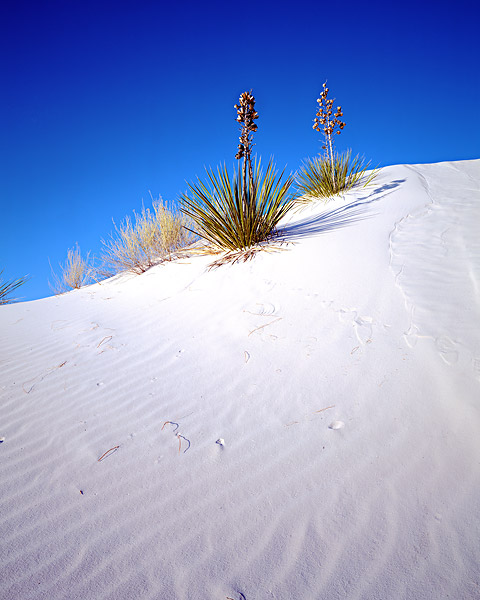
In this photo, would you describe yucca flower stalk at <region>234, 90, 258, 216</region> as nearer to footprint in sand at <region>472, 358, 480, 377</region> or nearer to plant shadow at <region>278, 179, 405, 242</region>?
plant shadow at <region>278, 179, 405, 242</region>

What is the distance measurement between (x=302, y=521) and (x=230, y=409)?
700 mm

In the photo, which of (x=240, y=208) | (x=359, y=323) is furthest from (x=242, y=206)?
(x=359, y=323)

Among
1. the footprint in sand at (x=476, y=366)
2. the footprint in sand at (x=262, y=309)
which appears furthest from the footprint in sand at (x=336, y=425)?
the footprint in sand at (x=262, y=309)

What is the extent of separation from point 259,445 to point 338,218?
447 cm

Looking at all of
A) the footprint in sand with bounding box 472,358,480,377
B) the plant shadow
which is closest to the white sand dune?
the footprint in sand with bounding box 472,358,480,377

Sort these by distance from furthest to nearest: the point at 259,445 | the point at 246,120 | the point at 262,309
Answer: the point at 246,120
the point at 262,309
the point at 259,445

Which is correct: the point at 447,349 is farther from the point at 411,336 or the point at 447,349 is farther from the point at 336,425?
the point at 336,425

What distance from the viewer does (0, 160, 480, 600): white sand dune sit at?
101 centimetres

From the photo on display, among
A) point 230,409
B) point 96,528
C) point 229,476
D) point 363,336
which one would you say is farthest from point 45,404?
point 363,336

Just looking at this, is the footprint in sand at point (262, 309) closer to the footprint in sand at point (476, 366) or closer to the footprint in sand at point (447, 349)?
the footprint in sand at point (447, 349)

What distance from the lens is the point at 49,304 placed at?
4.14m

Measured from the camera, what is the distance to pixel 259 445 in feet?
4.87

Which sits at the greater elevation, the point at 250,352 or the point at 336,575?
the point at 250,352

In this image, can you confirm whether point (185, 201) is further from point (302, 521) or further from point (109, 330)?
point (302, 521)
